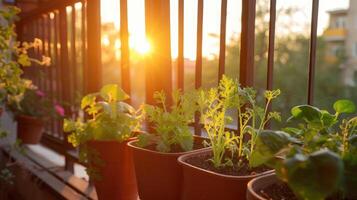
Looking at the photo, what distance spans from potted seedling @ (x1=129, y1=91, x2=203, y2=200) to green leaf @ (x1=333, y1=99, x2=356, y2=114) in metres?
0.44

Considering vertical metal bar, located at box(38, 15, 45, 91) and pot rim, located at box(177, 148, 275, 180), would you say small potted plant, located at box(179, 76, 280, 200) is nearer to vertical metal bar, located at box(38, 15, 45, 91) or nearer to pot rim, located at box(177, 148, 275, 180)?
pot rim, located at box(177, 148, 275, 180)

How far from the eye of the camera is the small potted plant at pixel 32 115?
3.06m

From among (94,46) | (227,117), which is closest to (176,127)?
(227,117)

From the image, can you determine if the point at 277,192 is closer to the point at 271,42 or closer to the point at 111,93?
the point at 271,42

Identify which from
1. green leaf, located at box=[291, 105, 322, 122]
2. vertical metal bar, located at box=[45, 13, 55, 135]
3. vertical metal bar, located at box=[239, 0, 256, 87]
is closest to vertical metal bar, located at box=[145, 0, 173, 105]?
vertical metal bar, located at box=[239, 0, 256, 87]

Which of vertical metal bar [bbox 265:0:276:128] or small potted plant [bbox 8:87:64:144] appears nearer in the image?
vertical metal bar [bbox 265:0:276:128]

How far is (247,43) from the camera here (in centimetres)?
122

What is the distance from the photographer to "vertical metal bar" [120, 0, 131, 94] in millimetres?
1714

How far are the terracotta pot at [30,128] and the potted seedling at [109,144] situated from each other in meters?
1.78

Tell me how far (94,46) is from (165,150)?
3.10ft

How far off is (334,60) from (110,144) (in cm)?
1528

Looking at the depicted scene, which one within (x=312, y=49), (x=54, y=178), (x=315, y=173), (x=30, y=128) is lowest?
(x=54, y=178)

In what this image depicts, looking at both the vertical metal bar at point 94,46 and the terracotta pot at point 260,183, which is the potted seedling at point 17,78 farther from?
the terracotta pot at point 260,183

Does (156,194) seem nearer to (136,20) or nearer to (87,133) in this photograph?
(87,133)
